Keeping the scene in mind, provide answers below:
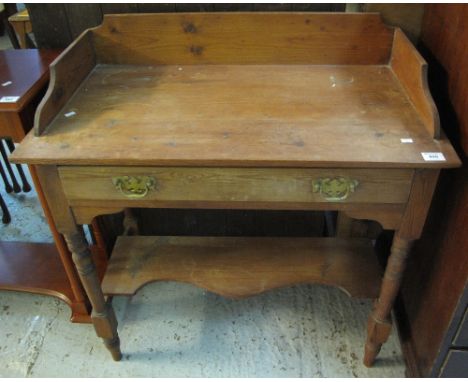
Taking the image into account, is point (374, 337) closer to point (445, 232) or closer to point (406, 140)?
point (445, 232)

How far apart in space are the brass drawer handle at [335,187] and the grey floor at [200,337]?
70 centimetres

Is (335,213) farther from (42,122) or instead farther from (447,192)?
(42,122)

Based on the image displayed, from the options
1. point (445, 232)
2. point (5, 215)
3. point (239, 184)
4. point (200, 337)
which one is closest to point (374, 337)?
point (445, 232)

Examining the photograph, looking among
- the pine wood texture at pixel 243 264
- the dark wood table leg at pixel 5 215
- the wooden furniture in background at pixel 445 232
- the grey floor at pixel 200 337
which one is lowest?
the grey floor at pixel 200 337

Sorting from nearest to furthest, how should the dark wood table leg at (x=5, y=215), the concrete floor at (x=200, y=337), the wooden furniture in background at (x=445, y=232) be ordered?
1. the wooden furniture in background at (x=445, y=232)
2. the concrete floor at (x=200, y=337)
3. the dark wood table leg at (x=5, y=215)

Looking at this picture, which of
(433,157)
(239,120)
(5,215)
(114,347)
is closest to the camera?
(433,157)

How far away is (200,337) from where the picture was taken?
1488 millimetres

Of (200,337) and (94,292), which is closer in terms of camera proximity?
(94,292)

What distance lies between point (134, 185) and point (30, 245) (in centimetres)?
96

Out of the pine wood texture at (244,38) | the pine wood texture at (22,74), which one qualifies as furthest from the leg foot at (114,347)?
the pine wood texture at (244,38)

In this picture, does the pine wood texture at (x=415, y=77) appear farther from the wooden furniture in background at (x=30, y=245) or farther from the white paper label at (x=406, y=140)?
the wooden furniture in background at (x=30, y=245)

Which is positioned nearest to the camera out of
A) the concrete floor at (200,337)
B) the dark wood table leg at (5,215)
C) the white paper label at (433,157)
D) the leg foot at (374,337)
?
the white paper label at (433,157)

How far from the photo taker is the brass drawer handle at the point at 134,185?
0.96 metres

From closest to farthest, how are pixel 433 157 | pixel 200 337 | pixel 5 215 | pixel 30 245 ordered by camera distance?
1. pixel 433 157
2. pixel 200 337
3. pixel 30 245
4. pixel 5 215
